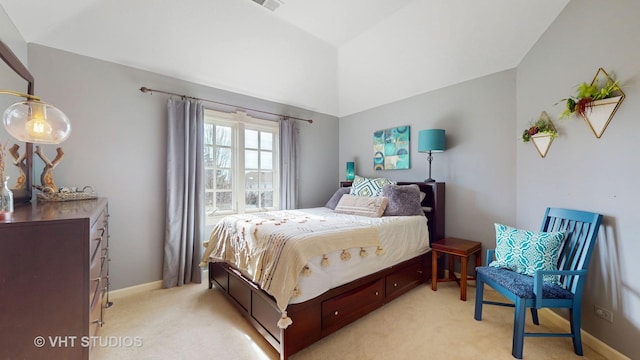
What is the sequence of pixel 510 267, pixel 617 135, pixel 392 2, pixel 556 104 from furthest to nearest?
pixel 392 2, pixel 556 104, pixel 510 267, pixel 617 135

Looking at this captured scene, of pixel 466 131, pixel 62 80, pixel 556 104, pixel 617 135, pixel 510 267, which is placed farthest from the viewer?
pixel 466 131

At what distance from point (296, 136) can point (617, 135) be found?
3412mm

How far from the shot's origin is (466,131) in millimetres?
3020

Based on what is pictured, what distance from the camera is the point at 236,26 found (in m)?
2.70

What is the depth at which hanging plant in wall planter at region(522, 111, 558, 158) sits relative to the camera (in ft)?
7.21

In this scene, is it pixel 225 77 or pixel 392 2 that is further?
pixel 225 77

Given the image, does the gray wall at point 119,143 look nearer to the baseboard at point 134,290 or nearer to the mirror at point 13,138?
the baseboard at point 134,290

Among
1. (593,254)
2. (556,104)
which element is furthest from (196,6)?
(593,254)

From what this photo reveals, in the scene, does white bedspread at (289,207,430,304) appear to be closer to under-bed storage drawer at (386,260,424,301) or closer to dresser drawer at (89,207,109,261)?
under-bed storage drawer at (386,260,424,301)

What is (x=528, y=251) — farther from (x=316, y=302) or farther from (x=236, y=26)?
(x=236, y=26)

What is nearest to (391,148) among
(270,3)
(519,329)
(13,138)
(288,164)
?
(288,164)

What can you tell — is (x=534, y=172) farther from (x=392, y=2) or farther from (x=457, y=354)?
(x=392, y=2)

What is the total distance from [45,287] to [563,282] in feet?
10.7

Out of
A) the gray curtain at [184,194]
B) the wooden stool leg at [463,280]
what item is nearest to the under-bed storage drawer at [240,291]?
the gray curtain at [184,194]
